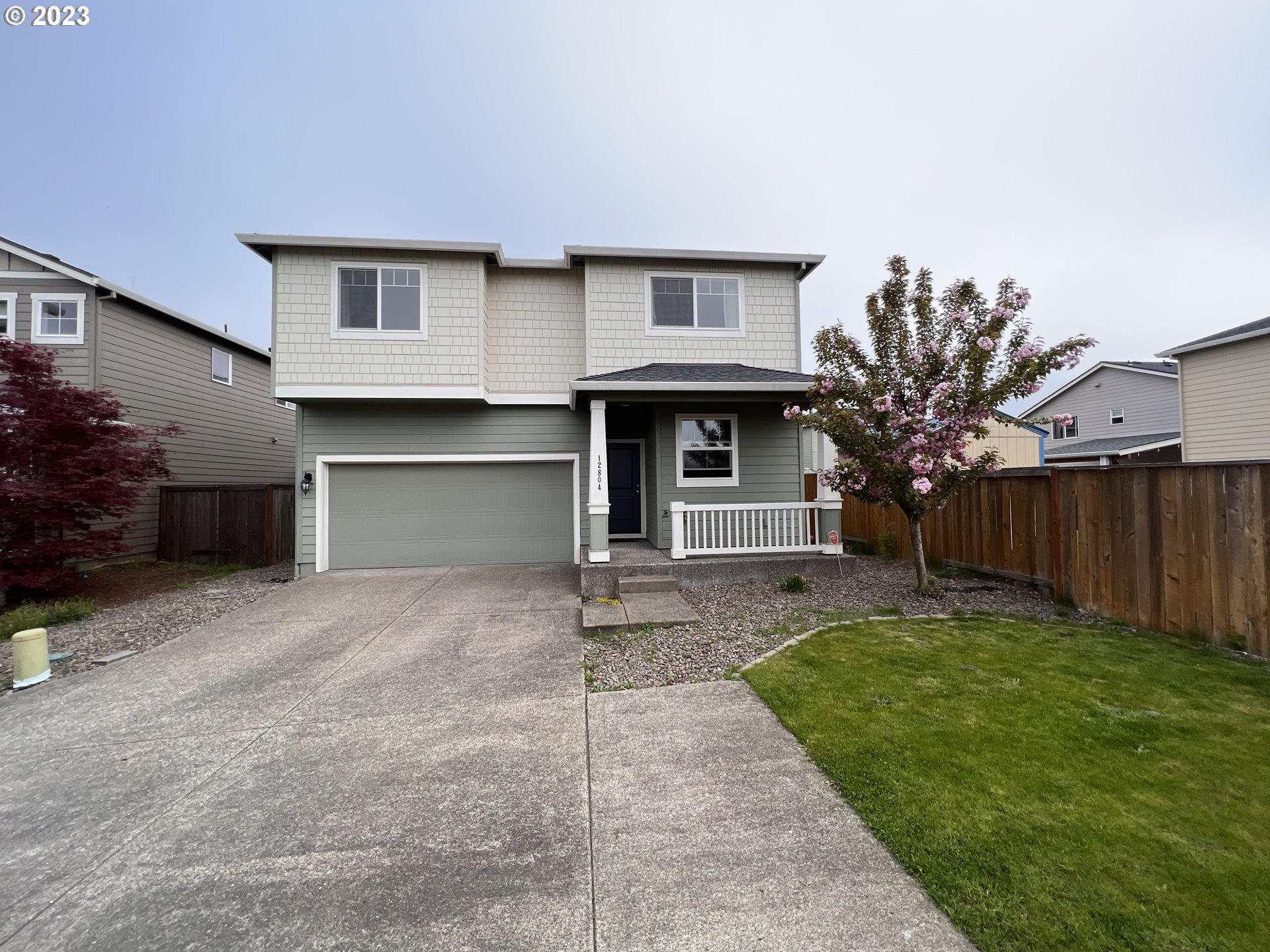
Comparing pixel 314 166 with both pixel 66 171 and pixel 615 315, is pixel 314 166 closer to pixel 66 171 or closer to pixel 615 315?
pixel 66 171

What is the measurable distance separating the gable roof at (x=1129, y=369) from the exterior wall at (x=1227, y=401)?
8102 millimetres

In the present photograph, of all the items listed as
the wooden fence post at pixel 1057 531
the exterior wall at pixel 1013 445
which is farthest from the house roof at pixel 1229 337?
the wooden fence post at pixel 1057 531

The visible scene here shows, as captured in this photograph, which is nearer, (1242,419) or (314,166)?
(1242,419)

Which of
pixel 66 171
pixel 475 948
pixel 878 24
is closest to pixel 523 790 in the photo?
pixel 475 948

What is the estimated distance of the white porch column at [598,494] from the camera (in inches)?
294

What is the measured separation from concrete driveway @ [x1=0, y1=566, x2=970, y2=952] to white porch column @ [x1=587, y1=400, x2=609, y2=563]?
295cm

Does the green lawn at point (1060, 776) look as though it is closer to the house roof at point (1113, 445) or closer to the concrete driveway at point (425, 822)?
the concrete driveway at point (425, 822)

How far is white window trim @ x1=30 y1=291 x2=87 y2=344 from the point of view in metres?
9.85

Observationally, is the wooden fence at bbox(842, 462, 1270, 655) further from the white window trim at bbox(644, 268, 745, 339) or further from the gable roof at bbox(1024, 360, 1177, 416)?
the gable roof at bbox(1024, 360, 1177, 416)

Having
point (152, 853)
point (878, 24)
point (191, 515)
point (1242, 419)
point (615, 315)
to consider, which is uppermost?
point (878, 24)

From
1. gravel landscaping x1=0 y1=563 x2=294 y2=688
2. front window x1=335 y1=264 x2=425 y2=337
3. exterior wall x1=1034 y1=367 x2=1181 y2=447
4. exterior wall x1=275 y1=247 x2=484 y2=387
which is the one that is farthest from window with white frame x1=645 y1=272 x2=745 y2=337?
exterior wall x1=1034 y1=367 x2=1181 y2=447

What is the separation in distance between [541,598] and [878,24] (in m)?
12.1

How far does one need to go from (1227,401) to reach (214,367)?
24.4 meters

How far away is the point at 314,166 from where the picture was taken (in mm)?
13250
